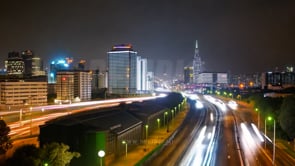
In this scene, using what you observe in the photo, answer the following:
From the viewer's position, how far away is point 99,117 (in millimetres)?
34688

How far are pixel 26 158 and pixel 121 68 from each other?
129731 millimetres

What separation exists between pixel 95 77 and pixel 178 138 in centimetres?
13395

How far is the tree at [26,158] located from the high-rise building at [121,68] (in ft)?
411

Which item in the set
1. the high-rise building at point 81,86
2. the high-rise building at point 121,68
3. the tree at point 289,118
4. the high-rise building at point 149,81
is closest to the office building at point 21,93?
the high-rise building at point 81,86

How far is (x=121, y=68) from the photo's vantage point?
150 metres

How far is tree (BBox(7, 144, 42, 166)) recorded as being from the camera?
20464mm

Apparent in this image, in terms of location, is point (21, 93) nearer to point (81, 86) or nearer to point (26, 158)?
point (81, 86)

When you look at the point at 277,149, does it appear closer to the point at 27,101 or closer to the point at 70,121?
the point at 70,121

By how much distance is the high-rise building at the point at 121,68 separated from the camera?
486 ft

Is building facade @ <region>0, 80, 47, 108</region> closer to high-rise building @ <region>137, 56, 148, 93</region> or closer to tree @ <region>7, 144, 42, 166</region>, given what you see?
tree @ <region>7, 144, 42, 166</region>

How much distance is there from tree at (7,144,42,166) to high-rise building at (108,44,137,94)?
12525cm

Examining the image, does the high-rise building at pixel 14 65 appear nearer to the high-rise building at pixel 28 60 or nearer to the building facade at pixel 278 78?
the high-rise building at pixel 28 60

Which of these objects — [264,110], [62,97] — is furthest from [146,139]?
[62,97]

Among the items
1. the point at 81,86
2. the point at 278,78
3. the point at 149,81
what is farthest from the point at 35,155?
the point at 278,78
